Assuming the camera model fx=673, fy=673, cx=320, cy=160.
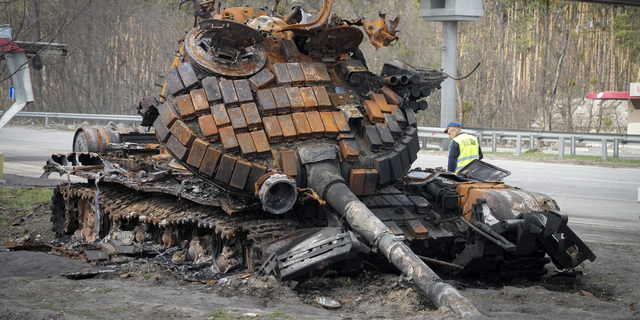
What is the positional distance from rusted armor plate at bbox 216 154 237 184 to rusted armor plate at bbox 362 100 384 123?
6.72 feet

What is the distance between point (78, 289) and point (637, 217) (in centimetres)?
1079

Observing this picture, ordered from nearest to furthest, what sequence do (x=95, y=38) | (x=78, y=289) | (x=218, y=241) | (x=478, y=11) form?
(x=78, y=289), (x=218, y=241), (x=478, y=11), (x=95, y=38)

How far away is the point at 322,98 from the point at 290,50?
958 millimetres

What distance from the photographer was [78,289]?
281 inches

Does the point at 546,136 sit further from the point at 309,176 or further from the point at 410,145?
the point at 309,176

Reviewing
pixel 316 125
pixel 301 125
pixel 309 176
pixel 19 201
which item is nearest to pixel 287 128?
pixel 301 125

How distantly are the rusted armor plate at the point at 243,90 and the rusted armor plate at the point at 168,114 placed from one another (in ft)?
2.73

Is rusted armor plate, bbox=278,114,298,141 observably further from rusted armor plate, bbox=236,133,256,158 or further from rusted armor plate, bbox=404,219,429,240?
rusted armor plate, bbox=404,219,429,240

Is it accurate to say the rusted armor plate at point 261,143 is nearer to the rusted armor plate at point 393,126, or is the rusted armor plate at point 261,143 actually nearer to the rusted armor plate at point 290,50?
the rusted armor plate at point 290,50

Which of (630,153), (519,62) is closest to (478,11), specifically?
(630,153)

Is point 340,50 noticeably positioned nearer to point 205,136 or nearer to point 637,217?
point 205,136

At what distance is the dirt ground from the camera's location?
20.2 ft

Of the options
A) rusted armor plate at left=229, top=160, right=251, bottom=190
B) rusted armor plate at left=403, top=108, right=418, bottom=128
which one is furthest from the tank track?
rusted armor plate at left=403, top=108, right=418, bottom=128

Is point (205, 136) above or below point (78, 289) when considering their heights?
above
